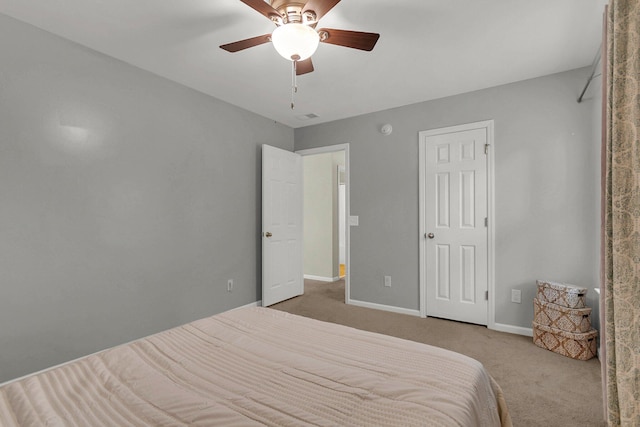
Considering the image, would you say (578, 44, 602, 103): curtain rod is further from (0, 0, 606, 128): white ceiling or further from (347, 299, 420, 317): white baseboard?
(347, 299, 420, 317): white baseboard

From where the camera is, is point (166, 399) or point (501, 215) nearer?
point (166, 399)

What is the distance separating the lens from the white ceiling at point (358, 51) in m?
1.99

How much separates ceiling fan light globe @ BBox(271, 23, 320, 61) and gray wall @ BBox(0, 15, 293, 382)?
174 cm

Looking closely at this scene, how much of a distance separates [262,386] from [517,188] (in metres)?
3.05

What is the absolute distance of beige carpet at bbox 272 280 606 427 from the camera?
1.84 m

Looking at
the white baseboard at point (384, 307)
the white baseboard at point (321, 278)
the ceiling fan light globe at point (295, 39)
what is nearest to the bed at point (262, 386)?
the ceiling fan light globe at point (295, 39)

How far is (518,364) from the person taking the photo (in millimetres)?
2426

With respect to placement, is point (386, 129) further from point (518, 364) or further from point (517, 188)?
point (518, 364)

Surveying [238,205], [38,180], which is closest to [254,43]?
[38,180]

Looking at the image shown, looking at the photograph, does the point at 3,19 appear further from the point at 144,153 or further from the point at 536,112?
the point at 536,112

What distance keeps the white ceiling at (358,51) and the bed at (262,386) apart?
2.02 metres

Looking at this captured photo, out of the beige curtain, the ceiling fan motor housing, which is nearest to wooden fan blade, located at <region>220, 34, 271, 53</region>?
the ceiling fan motor housing

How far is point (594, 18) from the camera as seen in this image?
209cm

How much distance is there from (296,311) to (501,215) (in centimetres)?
253
